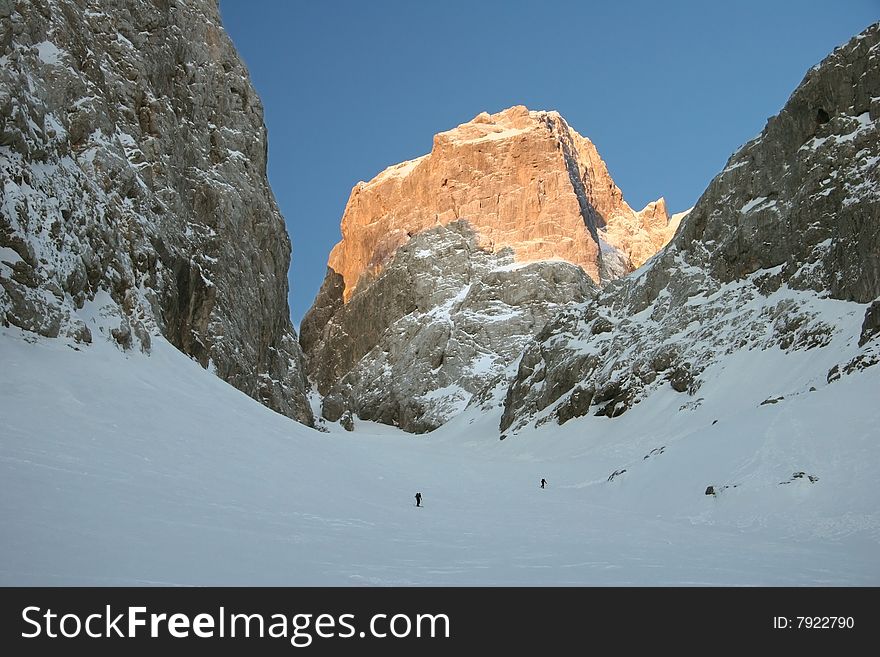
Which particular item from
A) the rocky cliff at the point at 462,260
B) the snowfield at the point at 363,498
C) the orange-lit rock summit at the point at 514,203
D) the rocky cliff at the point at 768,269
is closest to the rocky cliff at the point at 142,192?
the snowfield at the point at 363,498

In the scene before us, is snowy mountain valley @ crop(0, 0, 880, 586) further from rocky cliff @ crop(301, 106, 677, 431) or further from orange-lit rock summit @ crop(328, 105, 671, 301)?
orange-lit rock summit @ crop(328, 105, 671, 301)

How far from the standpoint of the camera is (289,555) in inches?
602

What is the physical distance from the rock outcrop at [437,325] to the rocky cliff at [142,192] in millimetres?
38280

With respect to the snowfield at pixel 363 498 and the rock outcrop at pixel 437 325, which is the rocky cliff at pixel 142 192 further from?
the rock outcrop at pixel 437 325

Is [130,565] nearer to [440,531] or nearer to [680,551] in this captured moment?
[440,531]

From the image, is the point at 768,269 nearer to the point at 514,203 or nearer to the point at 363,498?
the point at 363,498

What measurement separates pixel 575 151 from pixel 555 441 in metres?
132

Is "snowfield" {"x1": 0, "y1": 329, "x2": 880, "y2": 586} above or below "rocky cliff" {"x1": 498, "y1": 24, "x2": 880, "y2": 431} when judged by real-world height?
below

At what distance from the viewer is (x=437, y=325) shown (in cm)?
13925

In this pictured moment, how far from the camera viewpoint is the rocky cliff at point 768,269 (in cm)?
4834

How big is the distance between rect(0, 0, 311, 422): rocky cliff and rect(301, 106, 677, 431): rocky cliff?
42049mm

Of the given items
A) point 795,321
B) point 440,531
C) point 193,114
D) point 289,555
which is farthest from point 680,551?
point 193,114

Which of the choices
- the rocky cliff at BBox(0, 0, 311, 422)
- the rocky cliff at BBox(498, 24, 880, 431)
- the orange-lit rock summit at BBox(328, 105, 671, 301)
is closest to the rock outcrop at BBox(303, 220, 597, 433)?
the orange-lit rock summit at BBox(328, 105, 671, 301)

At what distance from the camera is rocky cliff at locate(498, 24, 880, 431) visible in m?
48.3
